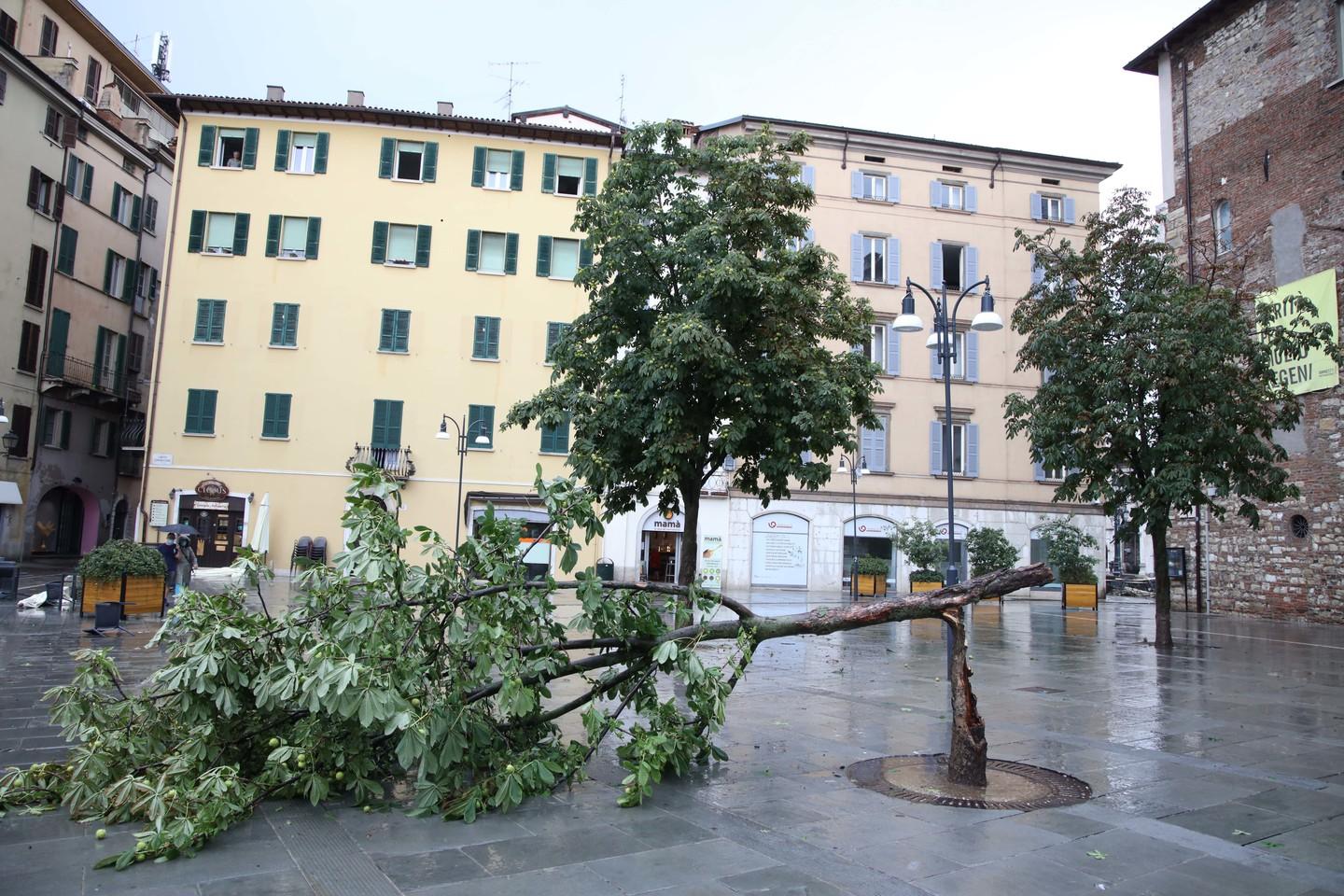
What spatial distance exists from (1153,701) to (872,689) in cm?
312

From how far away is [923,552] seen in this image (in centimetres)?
3039

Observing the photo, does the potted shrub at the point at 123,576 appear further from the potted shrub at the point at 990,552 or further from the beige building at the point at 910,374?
the potted shrub at the point at 990,552

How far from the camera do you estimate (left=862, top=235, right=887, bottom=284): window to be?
123ft

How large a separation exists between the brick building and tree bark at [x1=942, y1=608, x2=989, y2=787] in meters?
20.0

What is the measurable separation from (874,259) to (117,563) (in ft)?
97.3

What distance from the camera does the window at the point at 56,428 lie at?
115 ft

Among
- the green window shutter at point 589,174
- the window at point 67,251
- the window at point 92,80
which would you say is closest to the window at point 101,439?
the window at point 67,251

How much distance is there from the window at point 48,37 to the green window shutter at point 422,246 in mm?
16786

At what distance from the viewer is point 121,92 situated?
1598 inches

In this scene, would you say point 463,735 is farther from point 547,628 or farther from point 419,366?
point 419,366

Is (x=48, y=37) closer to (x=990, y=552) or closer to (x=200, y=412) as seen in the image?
(x=200, y=412)

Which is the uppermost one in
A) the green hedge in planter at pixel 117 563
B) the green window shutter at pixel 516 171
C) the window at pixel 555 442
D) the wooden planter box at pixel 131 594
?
the green window shutter at pixel 516 171

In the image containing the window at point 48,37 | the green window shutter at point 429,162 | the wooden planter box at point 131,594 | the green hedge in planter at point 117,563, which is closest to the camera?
the green hedge in planter at point 117,563

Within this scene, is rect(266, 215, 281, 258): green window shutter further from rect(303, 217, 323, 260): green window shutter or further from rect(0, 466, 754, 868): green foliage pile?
rect(0, 466, 754, 868): green foliage pile
